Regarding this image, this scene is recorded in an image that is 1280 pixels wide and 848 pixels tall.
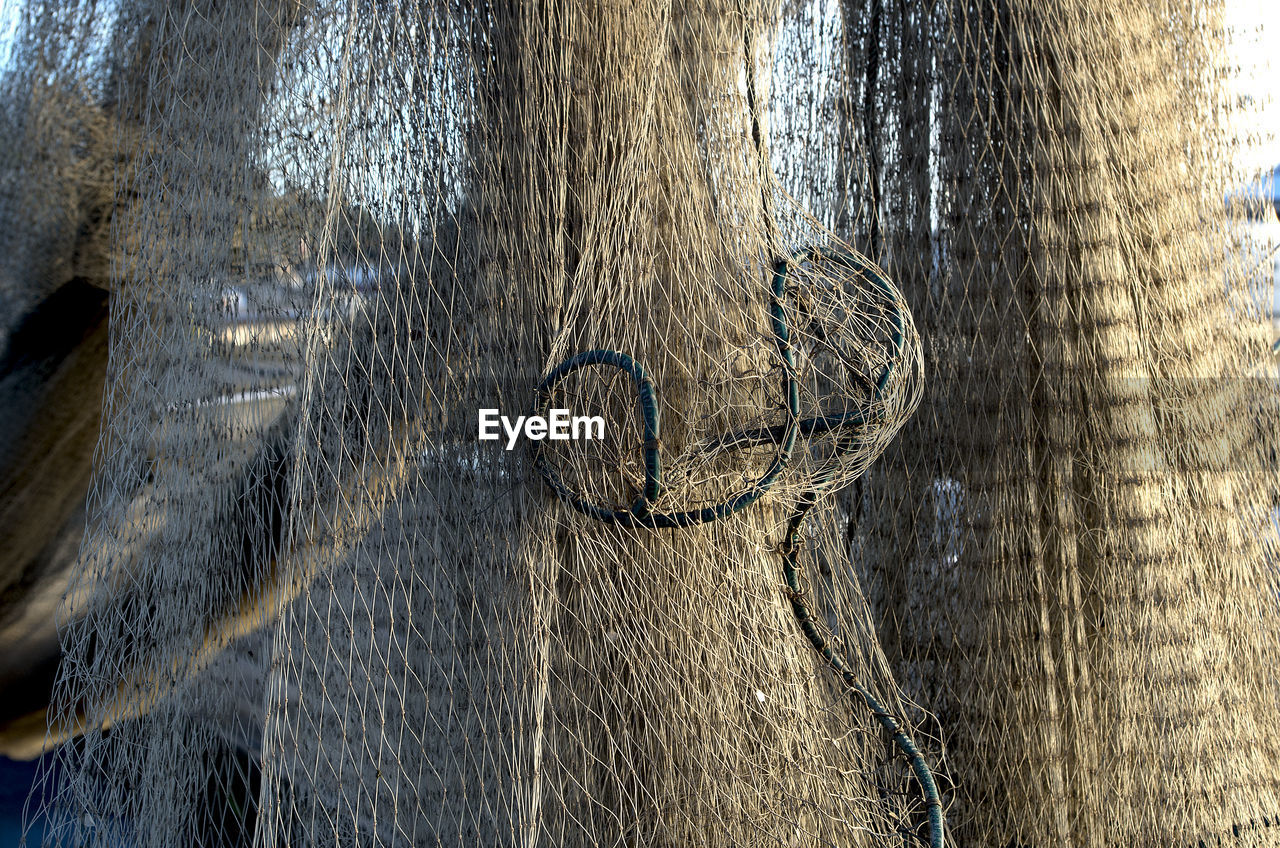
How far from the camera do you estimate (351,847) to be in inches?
55.4

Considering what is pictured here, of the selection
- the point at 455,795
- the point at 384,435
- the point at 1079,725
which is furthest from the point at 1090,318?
the point at 455,795

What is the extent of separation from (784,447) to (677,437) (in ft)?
0.54

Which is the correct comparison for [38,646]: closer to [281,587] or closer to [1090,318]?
[281,587]

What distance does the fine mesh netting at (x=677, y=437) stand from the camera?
127cm

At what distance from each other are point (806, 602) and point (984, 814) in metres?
0.69

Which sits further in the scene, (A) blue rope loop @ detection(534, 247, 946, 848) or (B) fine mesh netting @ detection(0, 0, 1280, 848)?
(B) fine mesh netting @ detection(0, 0, 1280, 848)

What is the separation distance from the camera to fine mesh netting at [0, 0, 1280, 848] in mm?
1266

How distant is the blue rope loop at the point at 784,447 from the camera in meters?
1.16

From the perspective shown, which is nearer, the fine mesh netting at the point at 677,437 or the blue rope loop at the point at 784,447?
the blue rope loop at the point at 784,447

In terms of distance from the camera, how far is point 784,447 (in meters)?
1.19

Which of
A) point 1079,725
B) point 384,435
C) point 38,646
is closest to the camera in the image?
point 384,435

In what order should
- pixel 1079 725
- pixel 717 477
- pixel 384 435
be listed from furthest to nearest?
pixel 1079 725 < pixel 384 435 < pixel 717 477

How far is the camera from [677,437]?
1272 mm

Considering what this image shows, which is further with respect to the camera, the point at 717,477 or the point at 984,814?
the point at 984,814
